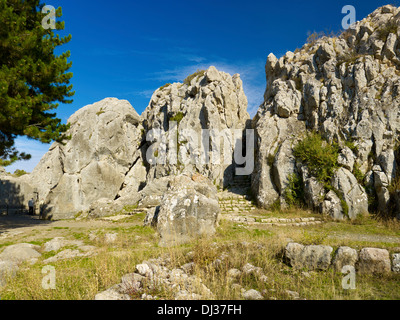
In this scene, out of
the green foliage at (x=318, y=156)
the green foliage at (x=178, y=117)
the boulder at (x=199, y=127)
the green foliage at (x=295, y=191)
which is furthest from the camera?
the green foliage at (x=178, y=117)

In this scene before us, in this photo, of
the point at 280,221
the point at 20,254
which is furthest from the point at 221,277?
the point at 280,221

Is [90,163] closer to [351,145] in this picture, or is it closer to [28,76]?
[28,76]

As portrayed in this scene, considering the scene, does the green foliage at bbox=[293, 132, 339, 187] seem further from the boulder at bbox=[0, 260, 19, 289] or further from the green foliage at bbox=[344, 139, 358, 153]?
the boulder at bbox=[0, 260, 19, 289]

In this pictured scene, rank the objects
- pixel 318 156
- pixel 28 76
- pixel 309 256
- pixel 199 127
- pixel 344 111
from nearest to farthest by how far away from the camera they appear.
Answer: pixel 309 256 → pixel 28 76 → pixel 318 156 → pixel 344 111 → pixel 199 127

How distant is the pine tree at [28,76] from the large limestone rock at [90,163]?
33.6 ft

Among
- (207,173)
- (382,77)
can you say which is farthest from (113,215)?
(382,77)

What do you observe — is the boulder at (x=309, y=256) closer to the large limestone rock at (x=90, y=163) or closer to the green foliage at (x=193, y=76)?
the large limestone rock at (x=90, y=163)

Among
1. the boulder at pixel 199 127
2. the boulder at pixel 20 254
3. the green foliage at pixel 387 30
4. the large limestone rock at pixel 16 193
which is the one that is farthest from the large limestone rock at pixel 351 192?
the large limestone rock at pixel 16 193

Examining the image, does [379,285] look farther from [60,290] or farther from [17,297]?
[17,297]

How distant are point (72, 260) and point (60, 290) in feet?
10.2

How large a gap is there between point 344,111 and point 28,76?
22.3 metres

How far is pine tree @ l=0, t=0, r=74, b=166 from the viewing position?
11.9 meters

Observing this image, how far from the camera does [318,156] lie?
16641mm

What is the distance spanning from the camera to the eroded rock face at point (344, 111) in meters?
15.2
